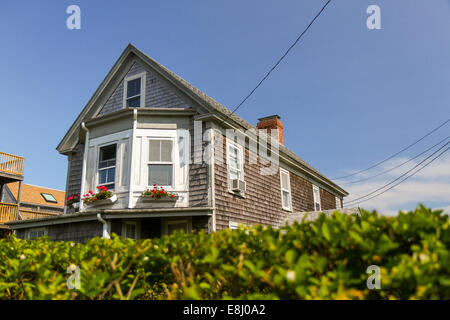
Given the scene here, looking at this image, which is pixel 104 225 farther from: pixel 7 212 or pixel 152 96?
pixel 7 212

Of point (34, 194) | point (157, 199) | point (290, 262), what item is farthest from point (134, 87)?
point (34, 194)

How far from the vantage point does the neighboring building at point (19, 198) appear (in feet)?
70.9

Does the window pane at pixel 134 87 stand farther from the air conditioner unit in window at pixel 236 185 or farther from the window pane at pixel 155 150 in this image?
the air conditioner unit in window at pixel 236 185

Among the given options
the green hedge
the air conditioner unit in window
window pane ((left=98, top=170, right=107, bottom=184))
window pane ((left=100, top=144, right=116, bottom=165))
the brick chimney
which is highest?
the brick chimney

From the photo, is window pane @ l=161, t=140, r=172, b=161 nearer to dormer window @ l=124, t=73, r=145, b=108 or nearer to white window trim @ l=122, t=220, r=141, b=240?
white window trim @ l=122, t=220, r=141, b=240

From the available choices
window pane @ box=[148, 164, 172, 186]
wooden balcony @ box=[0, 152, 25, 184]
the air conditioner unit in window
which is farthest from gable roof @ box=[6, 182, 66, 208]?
the air conditioner unit in window

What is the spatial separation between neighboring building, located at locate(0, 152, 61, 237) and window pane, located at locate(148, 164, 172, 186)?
14.8 meters

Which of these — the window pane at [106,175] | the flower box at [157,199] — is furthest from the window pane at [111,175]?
the flower box at [157,199]

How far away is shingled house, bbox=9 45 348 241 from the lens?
10625mm

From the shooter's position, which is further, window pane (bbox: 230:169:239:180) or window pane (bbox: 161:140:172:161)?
window pane (bbox: 230:169:239:180)

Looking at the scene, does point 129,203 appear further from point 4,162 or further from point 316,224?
point 4,162

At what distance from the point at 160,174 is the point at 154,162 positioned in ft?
1.44

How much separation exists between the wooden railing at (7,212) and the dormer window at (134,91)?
13641 mm

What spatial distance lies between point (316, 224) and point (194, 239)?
1213 mm
